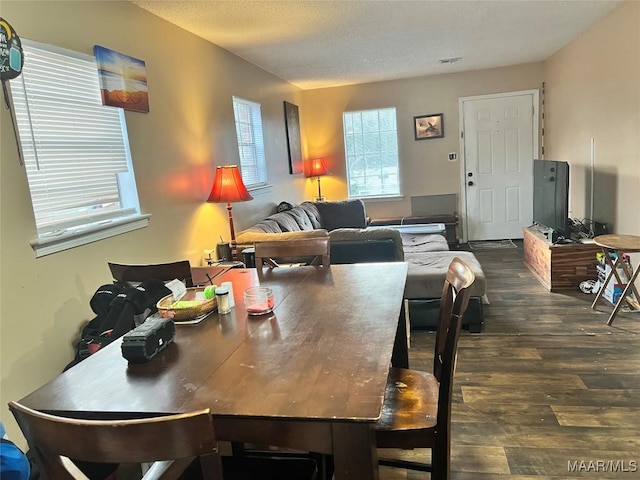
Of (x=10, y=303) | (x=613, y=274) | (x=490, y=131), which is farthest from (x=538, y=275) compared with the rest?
(x=10, y=303)

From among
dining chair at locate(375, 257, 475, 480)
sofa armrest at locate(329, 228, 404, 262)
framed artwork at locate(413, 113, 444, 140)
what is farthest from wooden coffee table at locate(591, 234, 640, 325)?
framed artwork at locate(413, 113, 444, 140)

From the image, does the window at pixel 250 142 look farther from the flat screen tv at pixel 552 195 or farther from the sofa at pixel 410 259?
the flat screen tv at pixel 552 195

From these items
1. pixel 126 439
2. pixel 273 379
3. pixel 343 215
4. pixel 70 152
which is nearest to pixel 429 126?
pixel 343 215

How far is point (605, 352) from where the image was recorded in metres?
2.90

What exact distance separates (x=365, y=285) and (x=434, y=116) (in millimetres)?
4998

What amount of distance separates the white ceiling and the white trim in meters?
1.37

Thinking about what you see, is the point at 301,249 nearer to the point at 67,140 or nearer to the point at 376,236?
the point at 376,236

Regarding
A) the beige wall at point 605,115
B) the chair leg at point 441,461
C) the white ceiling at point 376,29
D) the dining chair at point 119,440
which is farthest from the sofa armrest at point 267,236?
the dining chair at point 119,440

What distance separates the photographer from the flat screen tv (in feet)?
13.5

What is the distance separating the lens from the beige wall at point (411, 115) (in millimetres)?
6184

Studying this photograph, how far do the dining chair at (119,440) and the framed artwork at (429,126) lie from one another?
20.0 feet

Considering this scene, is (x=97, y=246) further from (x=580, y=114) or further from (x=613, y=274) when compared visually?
(x=580, y=114)

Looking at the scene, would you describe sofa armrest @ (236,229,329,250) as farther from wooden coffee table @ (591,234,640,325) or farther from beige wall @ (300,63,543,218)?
beige wall @ (300,63,543,218)

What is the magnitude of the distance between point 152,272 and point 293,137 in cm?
418
